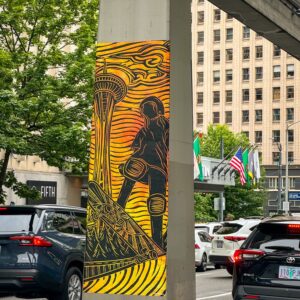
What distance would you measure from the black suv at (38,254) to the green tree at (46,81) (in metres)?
8.16

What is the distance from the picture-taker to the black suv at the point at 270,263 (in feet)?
29.0

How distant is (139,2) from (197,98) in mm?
97665

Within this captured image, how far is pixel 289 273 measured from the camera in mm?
8852

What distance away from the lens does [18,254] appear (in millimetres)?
10930

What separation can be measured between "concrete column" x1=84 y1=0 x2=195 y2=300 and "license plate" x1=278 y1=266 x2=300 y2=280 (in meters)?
1.69

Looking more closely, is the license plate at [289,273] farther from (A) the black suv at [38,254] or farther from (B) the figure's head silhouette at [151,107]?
(A) the black suv at [38,254]

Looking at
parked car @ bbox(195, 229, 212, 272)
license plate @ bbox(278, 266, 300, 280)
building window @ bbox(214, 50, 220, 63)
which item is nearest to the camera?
license plate @ bbox(278, 266, 300, 280)

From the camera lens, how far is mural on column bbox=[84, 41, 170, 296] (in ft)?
32.2

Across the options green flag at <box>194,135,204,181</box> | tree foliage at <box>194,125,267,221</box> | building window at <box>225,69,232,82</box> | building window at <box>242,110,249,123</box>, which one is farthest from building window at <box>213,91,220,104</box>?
green flag at <box>194,135,204,181</box>

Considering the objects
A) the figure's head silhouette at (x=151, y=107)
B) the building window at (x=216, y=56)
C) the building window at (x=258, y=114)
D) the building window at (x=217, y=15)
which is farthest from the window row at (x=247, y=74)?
the figure's head silhouette at (x=151, y=107)

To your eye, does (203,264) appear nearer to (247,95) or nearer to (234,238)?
(234,238)

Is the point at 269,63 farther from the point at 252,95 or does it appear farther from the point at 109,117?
the point at 109,117

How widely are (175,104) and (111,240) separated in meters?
2.16

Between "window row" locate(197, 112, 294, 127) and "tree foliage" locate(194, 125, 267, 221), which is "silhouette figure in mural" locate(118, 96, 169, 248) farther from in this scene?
"window row" locate(197, 112, 294, 127)
